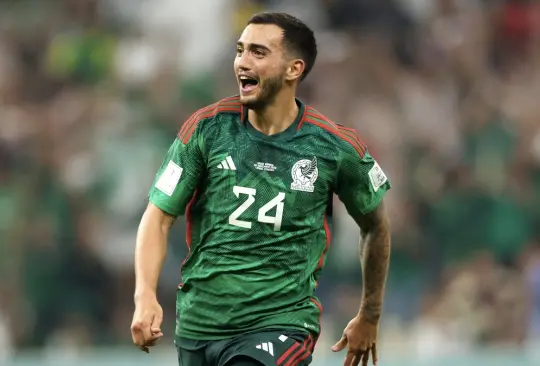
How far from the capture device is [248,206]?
475 cm

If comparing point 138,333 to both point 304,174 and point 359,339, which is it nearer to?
point 304,174

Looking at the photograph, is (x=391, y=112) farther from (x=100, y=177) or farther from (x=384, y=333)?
(x=100, y=177)

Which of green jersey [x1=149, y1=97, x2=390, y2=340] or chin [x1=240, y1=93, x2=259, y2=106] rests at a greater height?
chin [x1=240, y1=93, x2=259, y2=106]

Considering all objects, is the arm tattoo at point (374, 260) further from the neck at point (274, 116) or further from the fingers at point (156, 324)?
the fingers at point (156, 324)

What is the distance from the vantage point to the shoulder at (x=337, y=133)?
193 inches

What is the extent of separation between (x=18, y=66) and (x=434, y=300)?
4.54 m

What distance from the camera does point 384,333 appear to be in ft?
32.9

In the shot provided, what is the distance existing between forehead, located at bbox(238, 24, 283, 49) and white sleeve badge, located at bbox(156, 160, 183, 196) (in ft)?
1.96

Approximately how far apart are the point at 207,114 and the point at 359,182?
0.72 meters

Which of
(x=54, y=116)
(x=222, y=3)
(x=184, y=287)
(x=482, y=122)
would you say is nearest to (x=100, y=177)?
(x=54, y=116)

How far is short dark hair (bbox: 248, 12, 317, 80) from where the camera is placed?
4848 millimetres

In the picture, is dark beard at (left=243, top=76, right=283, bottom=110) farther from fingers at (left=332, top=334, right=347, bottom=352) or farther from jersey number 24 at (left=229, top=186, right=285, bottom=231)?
fingers at (left=332, top=334, right=347, bottom=352)

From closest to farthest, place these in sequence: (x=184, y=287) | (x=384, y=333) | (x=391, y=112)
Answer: (x=184, y=287) → (x=384, y=333) → (x=391, y=112)

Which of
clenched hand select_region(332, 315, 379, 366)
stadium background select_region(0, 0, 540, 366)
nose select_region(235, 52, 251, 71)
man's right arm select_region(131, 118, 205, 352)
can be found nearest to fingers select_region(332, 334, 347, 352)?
clenched hand select_region(332, 315, 379, 366)
